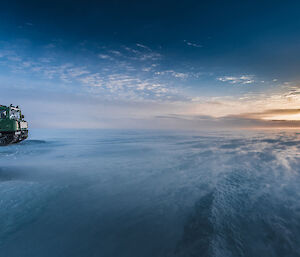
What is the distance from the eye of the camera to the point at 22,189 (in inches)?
337

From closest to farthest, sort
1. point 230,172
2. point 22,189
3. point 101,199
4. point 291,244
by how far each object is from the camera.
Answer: point 291,244 < point 101,199 < point 22,189 < point 230,172

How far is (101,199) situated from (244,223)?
19.5 ft

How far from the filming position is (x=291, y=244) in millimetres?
4520

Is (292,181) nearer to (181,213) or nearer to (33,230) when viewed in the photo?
(181,213)

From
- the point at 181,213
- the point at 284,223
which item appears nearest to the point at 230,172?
the point at 284,223

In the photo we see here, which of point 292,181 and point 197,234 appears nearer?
point 197,234

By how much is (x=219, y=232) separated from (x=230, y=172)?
29.1ft

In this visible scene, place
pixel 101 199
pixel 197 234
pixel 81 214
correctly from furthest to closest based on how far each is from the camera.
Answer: pixel 101 199 < pixel 81 214 < pixel 197 234

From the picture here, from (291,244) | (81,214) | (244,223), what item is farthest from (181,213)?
(81,214)

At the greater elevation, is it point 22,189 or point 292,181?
point 22,189

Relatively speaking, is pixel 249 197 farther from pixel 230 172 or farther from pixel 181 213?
pixel 230 172

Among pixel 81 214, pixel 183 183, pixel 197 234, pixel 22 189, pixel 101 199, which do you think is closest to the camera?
pixel 197 234

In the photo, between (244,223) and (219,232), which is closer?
(219,232)

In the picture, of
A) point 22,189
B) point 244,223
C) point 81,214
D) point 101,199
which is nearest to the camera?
point 244,223
